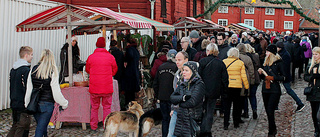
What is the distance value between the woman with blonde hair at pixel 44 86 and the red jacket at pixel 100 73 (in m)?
1.88

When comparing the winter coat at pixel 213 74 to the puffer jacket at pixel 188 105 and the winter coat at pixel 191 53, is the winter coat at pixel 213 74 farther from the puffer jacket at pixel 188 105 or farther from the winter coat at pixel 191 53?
the puffer jacket at pixel 188 105

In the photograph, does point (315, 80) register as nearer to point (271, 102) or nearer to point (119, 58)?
point (271, 102)

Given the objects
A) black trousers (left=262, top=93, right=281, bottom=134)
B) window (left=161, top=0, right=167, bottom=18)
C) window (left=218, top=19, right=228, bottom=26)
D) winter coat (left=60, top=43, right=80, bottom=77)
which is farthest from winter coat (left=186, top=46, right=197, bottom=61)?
window (left=218, top=19, right=228, bottom=26)

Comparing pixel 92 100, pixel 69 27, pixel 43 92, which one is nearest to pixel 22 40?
pixel 69 27

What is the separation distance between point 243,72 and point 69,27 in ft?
12.7

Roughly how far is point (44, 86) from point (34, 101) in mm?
270

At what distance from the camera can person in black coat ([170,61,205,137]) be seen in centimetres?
530

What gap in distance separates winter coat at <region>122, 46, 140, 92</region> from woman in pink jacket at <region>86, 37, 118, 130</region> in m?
1.75

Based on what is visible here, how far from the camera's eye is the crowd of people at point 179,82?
17.8ft

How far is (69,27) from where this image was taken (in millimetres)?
8133

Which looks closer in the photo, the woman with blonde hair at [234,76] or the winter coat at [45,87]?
the winter coat at [45,87]

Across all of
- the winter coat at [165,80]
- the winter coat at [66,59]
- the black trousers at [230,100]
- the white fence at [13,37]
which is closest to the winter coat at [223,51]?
the black trousers at [230,100]

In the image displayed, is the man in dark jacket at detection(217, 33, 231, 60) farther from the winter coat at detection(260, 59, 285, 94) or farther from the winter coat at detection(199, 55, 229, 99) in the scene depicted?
the winter coat at detection(199, 55, 229, 99)

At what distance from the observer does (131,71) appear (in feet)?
32.3
